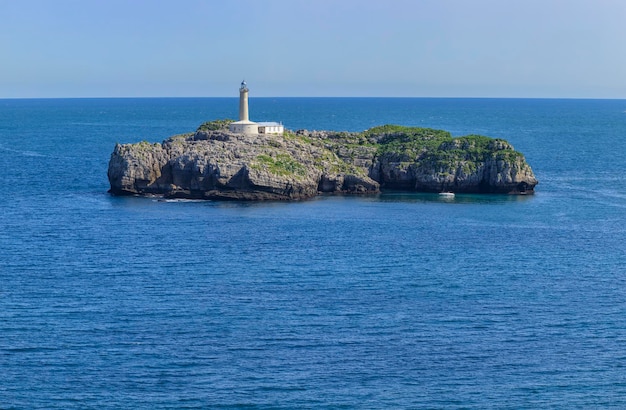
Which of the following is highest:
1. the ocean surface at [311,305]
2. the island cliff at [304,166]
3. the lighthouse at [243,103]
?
the lighthouse at [243,103]

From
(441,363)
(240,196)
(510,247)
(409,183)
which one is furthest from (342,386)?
(409,183)

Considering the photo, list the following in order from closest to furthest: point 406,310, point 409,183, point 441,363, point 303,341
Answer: point 441,363, point 303,341, point 406,310, point 409,183

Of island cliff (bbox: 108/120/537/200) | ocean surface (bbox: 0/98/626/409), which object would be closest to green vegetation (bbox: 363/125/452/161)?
island cliff (bbox: 108/120/537/200)

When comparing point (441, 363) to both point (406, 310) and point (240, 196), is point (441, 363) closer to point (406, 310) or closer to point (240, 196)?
point (406, 310)

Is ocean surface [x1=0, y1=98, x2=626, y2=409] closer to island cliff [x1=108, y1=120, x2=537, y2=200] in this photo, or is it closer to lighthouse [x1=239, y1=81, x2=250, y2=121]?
island cliff [x1=108, y1=120, x2=537, y2=200]

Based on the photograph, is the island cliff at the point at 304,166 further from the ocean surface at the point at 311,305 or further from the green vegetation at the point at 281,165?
the ocean surface at the point at 311,305

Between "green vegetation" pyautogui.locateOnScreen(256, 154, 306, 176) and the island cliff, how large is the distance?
5.3 inches

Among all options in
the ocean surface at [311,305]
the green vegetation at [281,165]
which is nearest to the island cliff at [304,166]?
the green vegetation at [281,165]

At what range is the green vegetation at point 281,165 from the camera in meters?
113

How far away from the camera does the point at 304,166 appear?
11781cm

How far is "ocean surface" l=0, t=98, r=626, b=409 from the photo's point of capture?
51781 millimetres

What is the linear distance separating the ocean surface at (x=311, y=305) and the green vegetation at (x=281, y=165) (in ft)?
18.0

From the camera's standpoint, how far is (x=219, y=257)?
8138 centimetres

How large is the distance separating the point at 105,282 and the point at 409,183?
195 feet
